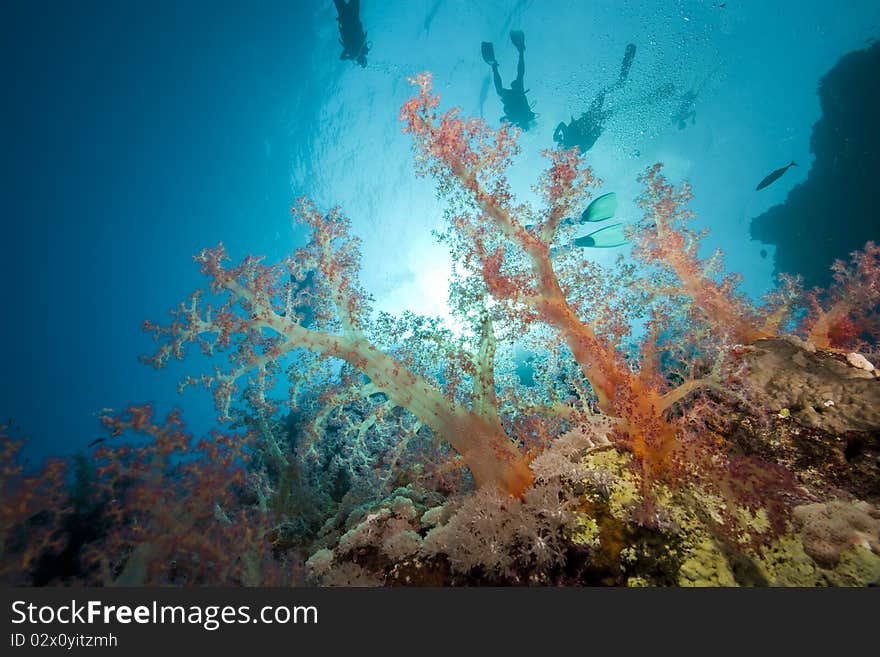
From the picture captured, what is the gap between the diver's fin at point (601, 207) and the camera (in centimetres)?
1134

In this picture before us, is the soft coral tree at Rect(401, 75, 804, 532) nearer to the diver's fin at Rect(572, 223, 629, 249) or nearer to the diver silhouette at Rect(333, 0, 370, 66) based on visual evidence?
the diver's fin at Rect(572, 223, 629, 249)

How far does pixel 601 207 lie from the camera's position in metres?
11.7

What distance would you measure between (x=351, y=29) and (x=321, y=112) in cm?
1856

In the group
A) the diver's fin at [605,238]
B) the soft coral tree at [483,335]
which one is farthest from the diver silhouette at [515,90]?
the soft coral tree at [483,335]

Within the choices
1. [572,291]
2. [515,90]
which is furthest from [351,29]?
[572,291]

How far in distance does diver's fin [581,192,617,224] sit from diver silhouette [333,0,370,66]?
19.4 m

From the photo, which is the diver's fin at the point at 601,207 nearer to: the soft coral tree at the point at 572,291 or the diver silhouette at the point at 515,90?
the soft coral tree at the point at 572,291

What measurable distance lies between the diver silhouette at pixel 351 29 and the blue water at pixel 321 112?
44.5 feet

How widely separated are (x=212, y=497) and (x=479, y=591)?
346cm

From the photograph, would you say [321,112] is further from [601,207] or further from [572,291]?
[572,291]

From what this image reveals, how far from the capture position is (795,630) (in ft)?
7.60

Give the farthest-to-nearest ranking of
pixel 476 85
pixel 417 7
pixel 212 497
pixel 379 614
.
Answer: pixel 476 85 < pixel 417 7 < pixel 212 497 < pixel 379 614

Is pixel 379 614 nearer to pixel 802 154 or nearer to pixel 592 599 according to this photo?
pixel 592 599

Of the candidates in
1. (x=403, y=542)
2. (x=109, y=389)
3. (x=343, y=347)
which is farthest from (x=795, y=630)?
(x=109, y=389)
